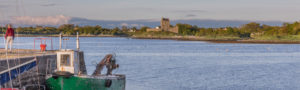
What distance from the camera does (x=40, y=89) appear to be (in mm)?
22094

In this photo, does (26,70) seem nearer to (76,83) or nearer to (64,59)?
(64,59)

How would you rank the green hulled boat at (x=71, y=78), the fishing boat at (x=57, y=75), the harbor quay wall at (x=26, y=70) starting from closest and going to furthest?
1. the harbor quay wall at (x=26, y=70)
2. the fishing boat at (x=57, y=75)
3. the green hulled boat at (x=71, y=78)

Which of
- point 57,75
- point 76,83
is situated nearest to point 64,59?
point 57,75

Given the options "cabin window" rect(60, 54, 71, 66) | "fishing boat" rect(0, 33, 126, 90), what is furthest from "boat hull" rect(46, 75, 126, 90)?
"cabin window" rect(60, 54, 71, 66)

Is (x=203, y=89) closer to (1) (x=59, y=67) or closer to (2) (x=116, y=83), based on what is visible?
(2) (x=116, y=83)

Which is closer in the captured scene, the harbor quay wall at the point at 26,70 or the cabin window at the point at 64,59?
the harbor quay wall at the point at 26,70

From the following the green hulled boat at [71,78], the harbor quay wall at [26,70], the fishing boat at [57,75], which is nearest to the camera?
the harbor quay wall at [26,70]

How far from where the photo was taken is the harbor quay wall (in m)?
19.3

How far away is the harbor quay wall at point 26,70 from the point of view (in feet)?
63.3

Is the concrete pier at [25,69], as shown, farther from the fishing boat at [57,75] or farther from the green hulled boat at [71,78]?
the green hulled boat at [71,78]

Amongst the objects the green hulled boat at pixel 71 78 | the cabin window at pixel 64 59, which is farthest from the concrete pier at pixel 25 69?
the cabin window at pixel 64 59

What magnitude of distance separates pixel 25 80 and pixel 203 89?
1662cm

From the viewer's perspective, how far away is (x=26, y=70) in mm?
20969

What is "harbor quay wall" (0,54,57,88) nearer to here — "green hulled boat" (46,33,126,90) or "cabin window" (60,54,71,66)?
"green hulled boat" (46,33,126,90)
